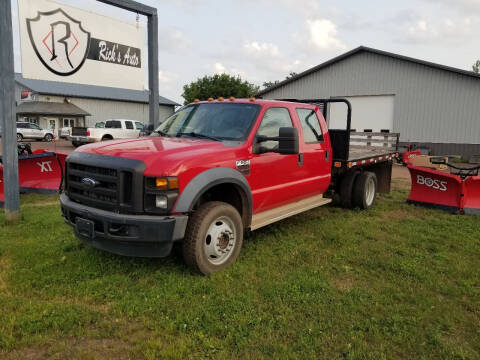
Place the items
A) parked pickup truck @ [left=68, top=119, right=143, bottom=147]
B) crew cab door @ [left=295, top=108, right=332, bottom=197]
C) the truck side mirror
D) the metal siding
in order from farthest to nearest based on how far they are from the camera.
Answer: parked pickup truck @ [left=68, top=119, right=143, bottom=147], the metal siding, crew cab door @ [left=295, top=108, right=332, bottom=197], the truck side mirror

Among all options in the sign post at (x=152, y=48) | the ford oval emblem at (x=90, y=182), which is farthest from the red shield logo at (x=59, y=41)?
the ford oval emblem at (x=90, y=182)

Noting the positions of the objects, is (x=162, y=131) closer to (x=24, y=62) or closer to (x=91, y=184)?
(x=91, y=184)

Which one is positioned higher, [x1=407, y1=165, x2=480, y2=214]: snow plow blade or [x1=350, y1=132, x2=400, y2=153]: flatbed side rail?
[x1=350, y1=132, x2=400, y2=153]: flatbed side rail

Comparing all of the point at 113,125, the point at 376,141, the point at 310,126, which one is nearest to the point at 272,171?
the point at 310,126

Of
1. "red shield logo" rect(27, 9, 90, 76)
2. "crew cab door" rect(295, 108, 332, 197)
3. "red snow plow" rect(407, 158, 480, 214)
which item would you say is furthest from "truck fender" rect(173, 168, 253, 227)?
"red shield logo" rect(27, 9, 90, 76)

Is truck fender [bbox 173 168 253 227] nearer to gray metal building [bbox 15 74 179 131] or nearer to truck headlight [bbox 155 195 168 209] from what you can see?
truck headlight [bbox 155 195 168 209]

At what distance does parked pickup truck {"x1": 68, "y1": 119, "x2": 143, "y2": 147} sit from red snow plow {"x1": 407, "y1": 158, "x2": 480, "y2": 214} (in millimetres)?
17888

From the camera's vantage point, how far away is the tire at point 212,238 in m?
3.80

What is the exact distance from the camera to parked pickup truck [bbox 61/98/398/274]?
3.53 metres

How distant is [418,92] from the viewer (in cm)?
1938

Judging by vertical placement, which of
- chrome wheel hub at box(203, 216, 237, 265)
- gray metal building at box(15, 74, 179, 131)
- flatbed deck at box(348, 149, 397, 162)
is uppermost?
gray metal building at box(15, 74, 179, 131)

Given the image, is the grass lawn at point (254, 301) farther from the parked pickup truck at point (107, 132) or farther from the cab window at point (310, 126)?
the parked pickup truck at point (107, 132)

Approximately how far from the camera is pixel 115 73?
7727 mm

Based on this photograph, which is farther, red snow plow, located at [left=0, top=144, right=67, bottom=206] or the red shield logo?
red snow plow, located at [left=0, top=144, right=67, bottom=206]
